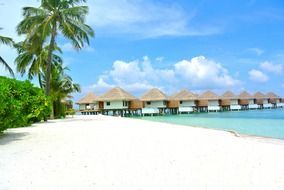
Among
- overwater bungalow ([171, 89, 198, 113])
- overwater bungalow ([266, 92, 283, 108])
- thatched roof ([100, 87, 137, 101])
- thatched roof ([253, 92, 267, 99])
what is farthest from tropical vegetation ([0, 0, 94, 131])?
overwater bungalow ([266, 92, 283, 108])

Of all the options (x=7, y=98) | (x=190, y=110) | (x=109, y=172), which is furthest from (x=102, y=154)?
(x=190, y=110)

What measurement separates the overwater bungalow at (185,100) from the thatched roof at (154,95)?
3.79 meters

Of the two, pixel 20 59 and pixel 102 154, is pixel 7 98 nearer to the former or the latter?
Result: pixel 102 154

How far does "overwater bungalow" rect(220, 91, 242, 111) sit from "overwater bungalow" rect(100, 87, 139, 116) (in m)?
20.0

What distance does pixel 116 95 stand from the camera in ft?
165

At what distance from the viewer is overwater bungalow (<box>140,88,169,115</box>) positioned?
177 feet

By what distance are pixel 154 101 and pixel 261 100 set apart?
29.6 metres

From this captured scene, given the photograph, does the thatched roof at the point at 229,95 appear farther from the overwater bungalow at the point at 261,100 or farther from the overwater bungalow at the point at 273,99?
the overwater bungalow at the point at 273,99

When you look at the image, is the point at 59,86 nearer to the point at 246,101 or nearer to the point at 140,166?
the point at 140,166

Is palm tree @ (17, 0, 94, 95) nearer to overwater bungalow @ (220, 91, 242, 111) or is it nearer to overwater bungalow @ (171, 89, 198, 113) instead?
overwater bungalow @ (171, 89, 198, 113)

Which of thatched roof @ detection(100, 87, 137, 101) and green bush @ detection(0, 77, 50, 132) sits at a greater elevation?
thatched roof @ detection(100, 87, 137, 101)

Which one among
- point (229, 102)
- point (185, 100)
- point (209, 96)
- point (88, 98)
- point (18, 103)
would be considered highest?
point (88, 98)

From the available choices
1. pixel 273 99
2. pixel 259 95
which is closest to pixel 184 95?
pixel 259 95

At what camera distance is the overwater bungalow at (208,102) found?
61.9 m
